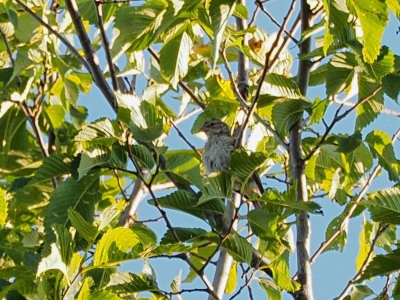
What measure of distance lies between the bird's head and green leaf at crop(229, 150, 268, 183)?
4371 millimetres

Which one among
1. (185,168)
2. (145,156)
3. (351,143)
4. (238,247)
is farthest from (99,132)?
(351,143)

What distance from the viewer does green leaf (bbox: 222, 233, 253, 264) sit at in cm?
377

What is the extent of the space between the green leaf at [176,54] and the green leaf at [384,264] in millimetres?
1272

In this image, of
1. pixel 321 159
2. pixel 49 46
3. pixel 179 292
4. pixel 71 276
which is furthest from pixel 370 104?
pixel 49 46

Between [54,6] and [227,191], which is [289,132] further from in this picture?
[54,6]

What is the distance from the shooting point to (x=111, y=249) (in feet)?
10.9

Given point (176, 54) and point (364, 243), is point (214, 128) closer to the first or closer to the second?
point (364, 243)

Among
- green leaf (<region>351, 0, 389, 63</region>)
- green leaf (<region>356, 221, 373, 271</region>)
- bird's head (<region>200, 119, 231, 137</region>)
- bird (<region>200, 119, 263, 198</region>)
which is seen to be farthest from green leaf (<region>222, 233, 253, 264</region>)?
bird's head (<region>200, 119, 231, 137</region>)

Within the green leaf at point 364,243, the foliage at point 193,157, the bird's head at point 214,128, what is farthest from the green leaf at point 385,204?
the bird's head at point 214,128

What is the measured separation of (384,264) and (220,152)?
382 cm

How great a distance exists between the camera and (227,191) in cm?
359

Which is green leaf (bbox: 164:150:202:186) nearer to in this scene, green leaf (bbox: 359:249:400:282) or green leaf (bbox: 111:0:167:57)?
green leaf (bbox: 111:0:167:57)

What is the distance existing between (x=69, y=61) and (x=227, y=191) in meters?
2.99

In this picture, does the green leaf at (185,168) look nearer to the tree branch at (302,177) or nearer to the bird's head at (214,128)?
the tree branch at (302,177)
